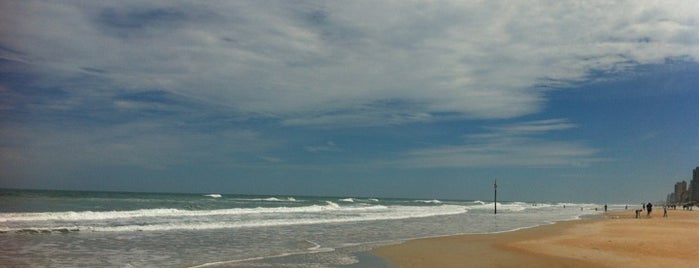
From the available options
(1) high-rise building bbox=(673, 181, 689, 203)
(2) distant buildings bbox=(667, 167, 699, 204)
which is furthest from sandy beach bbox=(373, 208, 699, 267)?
(1) high-rise building bbox=(673, 181, 689, 203)

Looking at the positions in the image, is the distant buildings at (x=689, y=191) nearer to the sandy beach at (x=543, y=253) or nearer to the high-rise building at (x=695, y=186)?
the high-rise building at (x=695, y=186)

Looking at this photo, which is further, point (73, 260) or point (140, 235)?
point (140, 235)

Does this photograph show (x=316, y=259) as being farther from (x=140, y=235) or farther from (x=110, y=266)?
(x=140, y=235)

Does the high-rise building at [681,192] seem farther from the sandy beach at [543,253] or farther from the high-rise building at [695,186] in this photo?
the sandy beach at [543,253]

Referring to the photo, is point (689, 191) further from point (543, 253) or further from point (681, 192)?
point (543, 253)

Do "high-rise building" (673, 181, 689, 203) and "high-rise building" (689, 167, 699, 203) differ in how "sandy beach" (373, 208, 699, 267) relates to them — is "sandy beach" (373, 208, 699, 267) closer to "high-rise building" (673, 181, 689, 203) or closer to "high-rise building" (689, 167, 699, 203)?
"high-rise building" (689, 167, 699, 203)

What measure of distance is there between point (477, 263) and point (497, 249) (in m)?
3.58

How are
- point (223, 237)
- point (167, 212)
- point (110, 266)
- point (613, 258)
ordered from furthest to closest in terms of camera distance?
1. point (167, 212)
2. point (223, 237)
3. point (613, 258)
4. point (110, 266)

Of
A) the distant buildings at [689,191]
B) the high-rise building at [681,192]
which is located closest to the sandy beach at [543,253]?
the distant buildings at [689,191]

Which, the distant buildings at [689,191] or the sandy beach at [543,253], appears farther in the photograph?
the distant buildings at [689,191]

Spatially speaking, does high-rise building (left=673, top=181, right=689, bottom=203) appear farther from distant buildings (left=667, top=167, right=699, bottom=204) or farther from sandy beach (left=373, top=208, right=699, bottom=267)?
sandy beach (left=373, top=208, right=699, bottom=267)

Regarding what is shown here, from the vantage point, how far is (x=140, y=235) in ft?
61.7

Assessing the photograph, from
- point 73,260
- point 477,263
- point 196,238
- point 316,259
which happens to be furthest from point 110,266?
point 477,263

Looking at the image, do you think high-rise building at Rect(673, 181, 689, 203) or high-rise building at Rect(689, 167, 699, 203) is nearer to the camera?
high-rise building at Rect(689, 167, 699, 203)
